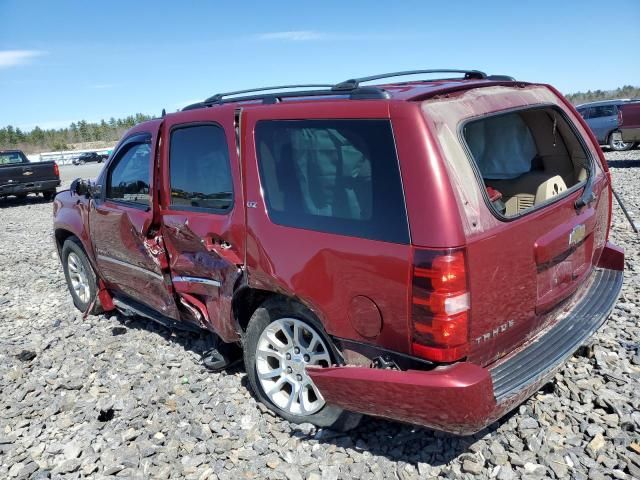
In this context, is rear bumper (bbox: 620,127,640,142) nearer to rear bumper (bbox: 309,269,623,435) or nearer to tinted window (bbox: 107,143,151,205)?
rear bumper (bbox: 309,269,623,435)

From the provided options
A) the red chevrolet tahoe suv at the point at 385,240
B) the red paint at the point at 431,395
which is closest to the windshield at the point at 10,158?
the red chevrolet tahoe suv at the point at 385,240

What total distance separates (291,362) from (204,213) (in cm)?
111

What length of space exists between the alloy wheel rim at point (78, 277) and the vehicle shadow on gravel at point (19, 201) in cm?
1369

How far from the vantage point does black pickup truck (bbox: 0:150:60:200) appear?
1623cm

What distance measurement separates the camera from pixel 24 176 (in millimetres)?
16500

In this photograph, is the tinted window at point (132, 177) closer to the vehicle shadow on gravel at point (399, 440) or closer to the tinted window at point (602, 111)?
the vehicle shadow on gravel at point (399, 440)

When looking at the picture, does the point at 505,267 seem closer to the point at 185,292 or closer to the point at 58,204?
the point at 185,292

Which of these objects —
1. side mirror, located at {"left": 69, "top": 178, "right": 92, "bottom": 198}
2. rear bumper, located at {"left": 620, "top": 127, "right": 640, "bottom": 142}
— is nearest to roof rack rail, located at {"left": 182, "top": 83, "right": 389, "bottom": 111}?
side mirror, located at {"left": 69, "top": 178, "right": 92, "bottom": 198}

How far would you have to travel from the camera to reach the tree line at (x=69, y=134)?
313 ft

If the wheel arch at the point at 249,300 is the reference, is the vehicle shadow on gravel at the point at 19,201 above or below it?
below

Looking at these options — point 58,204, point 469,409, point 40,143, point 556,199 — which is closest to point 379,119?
point 556,199

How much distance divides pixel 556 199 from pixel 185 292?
2.51m

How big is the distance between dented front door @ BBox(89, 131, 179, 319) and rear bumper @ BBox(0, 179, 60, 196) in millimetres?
13347

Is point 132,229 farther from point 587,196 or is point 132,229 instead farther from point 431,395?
point 587,196
